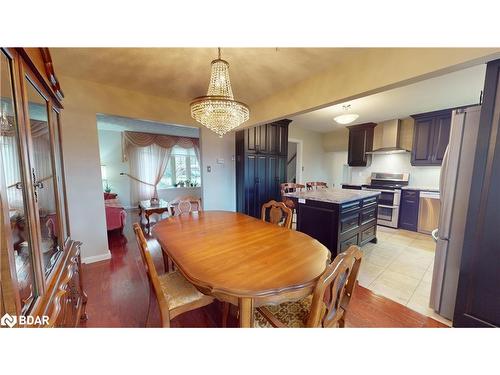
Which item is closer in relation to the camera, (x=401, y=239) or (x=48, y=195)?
(x=48, y=195)

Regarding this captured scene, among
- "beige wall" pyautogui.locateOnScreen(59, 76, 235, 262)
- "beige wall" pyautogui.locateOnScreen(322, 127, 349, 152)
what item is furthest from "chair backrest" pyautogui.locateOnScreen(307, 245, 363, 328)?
"beige wall" pyautogui.locateOnScreen(322, 127, 349, 152)

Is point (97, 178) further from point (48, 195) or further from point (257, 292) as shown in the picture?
point (257, 292)

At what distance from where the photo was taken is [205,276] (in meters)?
0.97

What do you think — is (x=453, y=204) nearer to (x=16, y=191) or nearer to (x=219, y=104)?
(x=219, y=104)

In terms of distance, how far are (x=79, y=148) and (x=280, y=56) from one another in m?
2.64

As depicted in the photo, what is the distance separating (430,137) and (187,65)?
4.56m

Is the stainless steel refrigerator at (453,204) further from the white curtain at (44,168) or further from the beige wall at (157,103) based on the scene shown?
the white curtain at (44,168)

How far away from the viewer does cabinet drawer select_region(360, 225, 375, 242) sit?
285 centimetres

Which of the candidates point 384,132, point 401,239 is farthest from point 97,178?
point 384,132

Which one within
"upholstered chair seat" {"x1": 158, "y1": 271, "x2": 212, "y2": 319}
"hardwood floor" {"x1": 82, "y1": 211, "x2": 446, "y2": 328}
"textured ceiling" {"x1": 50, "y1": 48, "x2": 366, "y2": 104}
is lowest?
"hardwood floor" {"x1": 82, "y1": 211, "x2": 446, "y2": 328}

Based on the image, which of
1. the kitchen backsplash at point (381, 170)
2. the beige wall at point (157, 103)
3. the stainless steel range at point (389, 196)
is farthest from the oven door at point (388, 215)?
the beige wall at point (157, 103)

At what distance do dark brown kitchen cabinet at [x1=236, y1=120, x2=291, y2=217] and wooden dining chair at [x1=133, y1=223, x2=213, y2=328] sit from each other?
2544 mm

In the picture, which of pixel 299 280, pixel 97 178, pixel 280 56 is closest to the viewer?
pixel 299 280

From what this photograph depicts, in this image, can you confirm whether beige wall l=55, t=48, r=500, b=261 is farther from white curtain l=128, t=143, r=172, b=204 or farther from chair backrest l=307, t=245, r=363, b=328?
white curtain l=128, t=143, r=172, b=204
